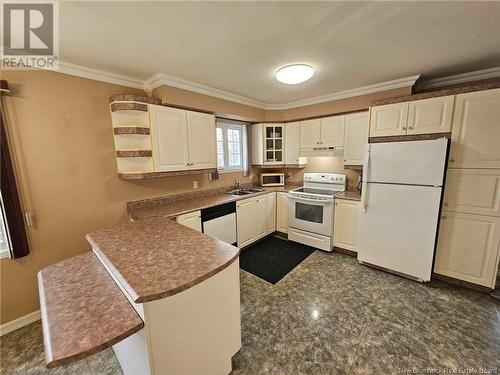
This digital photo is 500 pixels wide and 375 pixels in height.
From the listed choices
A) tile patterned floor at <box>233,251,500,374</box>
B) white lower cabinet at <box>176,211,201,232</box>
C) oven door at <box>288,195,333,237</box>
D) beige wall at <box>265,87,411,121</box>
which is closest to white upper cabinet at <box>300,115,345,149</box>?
beige wall at <box>265,87,411,121</box>

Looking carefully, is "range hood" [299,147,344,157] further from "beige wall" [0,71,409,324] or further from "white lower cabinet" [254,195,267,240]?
"beige wall" [0,71,409,324]

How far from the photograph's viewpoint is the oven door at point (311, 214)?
320cm

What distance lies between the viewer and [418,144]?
7.64 ft

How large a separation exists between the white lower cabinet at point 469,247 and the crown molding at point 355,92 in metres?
1.69

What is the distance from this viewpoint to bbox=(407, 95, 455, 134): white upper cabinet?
90.8 inches

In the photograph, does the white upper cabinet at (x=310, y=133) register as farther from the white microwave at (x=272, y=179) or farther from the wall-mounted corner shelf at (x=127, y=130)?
the wall-mounted corner shelf at (x=127, y=130)

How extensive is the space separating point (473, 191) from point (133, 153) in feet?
12.5

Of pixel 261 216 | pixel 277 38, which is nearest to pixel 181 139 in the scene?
pixel 277 38

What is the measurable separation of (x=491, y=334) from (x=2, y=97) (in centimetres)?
472

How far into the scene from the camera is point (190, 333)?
1184mm

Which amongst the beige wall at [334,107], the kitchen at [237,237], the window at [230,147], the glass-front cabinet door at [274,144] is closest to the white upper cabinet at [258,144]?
the glass-front cabinet door at [274,144]

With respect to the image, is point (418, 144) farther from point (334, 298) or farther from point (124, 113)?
point (124, 113)

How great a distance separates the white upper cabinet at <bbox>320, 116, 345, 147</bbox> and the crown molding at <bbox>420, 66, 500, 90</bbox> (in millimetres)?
1101

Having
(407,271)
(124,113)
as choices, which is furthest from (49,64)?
(407,271)
